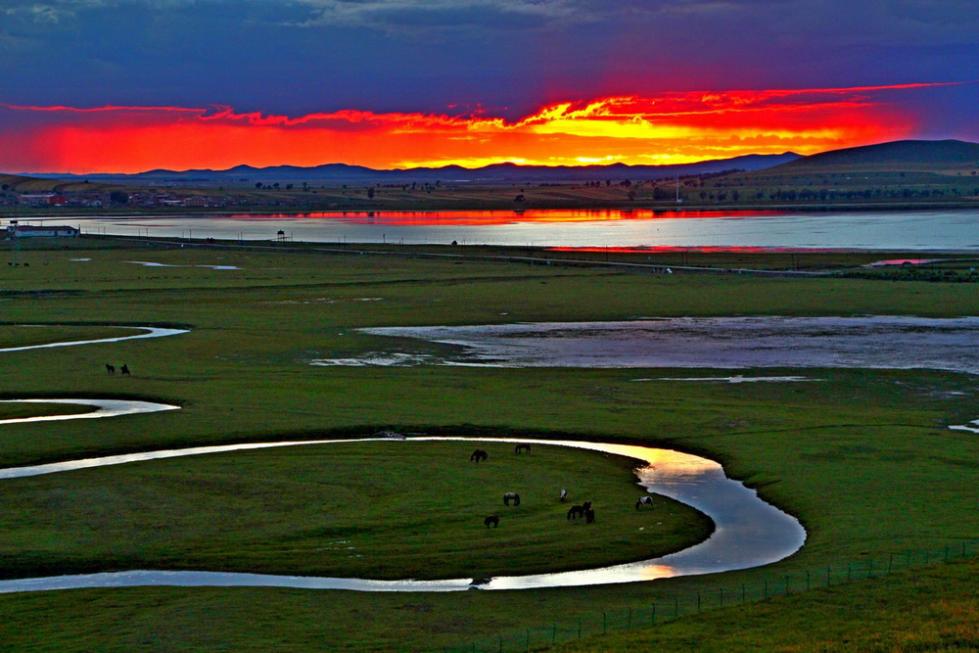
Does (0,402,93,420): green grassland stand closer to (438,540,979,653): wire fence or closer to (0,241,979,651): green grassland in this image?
(0,241,979,651): green grassland

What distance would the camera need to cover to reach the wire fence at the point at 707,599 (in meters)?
31.0

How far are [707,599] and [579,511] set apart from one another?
9.33m

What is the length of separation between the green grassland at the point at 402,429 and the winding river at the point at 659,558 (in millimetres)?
853

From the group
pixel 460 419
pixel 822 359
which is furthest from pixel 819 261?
pixel 460 419

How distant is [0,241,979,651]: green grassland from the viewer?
109ft

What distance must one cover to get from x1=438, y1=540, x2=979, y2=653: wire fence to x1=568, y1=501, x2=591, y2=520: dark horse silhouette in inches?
320

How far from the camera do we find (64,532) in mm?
41062

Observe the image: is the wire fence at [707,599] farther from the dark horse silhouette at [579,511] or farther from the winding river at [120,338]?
the winding river at [120,338]

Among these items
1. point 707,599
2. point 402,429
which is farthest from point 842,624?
point 402,429

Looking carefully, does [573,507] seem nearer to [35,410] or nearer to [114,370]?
[35,410]

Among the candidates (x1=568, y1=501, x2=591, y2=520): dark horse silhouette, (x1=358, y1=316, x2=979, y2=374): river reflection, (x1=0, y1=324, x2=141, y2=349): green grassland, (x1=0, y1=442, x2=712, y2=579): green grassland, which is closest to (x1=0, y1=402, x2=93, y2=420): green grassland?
(x1=0, y1=442, x2=712, y2=579): green grassland

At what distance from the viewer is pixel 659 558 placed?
39.6 meters

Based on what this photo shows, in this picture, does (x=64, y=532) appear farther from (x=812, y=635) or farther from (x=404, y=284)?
(x=404, y=284)

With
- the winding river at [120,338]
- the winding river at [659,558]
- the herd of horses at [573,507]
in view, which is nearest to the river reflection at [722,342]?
the winding river at [120,338]
